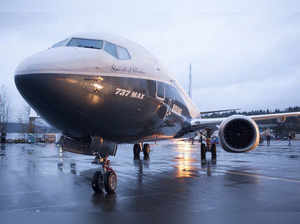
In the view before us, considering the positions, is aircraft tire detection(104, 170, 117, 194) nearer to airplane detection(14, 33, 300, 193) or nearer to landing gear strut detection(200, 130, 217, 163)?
airplane detection(14, 33, 300, 193)

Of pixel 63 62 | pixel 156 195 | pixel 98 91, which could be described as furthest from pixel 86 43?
pixel 156 195

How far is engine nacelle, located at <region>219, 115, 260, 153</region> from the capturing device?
30.5 ft

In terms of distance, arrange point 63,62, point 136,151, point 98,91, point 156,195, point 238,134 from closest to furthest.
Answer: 1. point 63,62
2. point 98,91
3. point 156,195
4. point 238,134
5. point 136,151

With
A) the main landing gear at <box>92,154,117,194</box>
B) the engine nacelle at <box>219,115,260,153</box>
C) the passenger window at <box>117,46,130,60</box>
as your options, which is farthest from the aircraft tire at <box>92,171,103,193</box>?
the engine nacelle at <box>219,115,260,153</box>

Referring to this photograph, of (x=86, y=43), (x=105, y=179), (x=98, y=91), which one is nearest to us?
(x=98, y=91)

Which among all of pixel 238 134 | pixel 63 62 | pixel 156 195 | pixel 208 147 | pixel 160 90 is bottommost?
pixel 156 195

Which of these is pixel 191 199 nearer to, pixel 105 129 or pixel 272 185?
pixel 105 129

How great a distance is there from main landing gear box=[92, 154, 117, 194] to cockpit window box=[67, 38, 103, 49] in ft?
7.86

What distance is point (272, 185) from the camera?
764 centimetres

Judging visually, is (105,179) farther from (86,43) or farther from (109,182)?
(86,43)

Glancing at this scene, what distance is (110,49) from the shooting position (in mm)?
5988

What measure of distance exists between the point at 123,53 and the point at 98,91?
1283 mm

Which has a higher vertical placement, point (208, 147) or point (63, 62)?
point (63, 62)

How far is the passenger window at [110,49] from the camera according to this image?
591 cm
